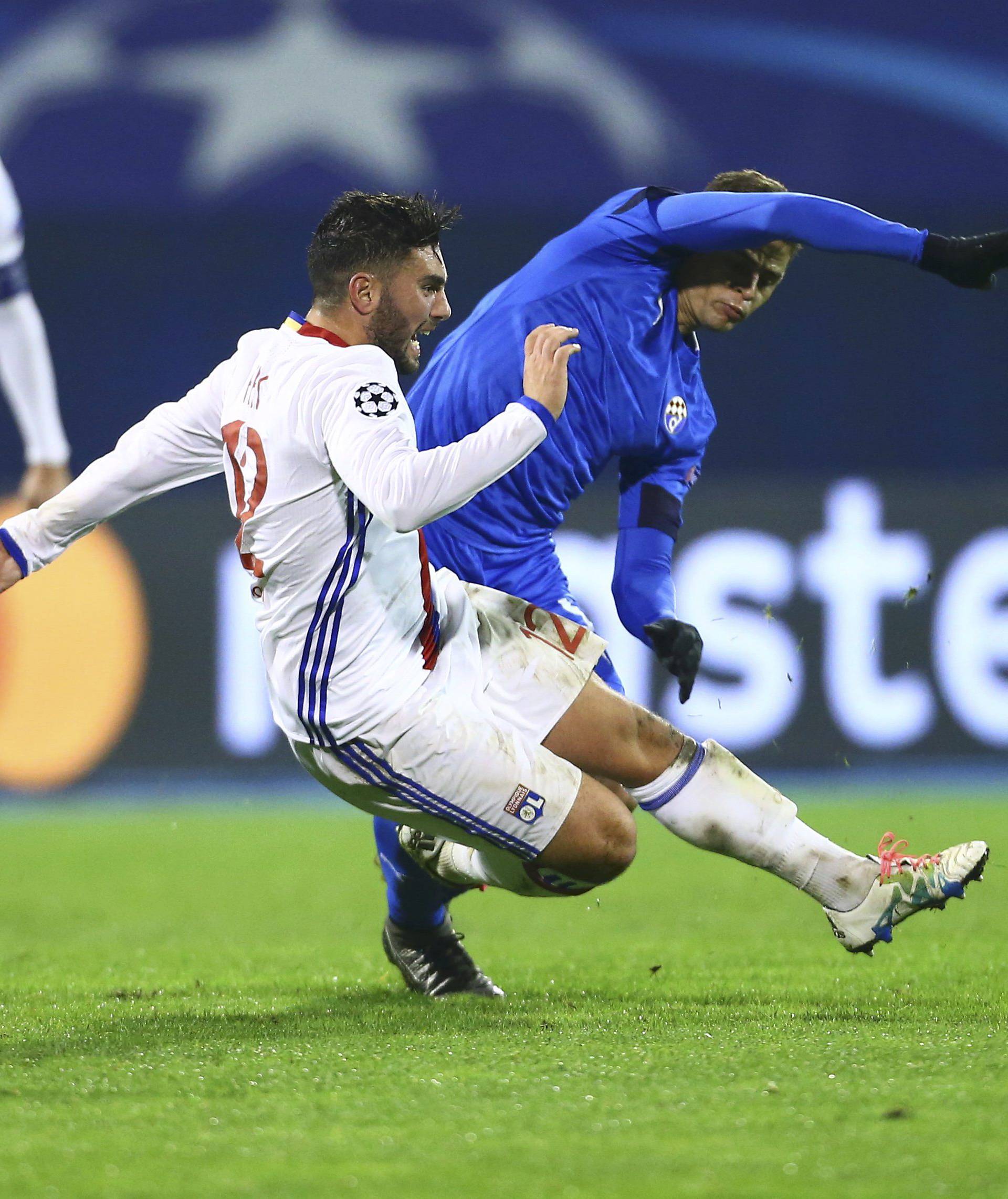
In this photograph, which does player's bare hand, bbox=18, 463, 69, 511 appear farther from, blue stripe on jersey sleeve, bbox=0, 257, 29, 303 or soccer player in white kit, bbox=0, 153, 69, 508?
blue stripe on jersey sleeve, bbox=0, 257, 29, 303

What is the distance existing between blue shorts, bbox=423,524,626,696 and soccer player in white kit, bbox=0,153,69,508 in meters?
4.32

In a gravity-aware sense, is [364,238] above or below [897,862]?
above

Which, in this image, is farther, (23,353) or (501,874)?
(23,353)

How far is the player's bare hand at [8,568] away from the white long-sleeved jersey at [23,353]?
430 cm

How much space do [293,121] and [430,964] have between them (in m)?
8.43

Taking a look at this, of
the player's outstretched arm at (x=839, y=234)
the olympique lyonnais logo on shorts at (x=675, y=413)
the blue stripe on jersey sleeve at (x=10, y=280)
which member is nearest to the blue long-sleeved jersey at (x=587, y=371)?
the olympique lyonnais logo on shorts at (x=675, y=413)

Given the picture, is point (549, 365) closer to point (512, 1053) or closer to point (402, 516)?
point (402, 516)

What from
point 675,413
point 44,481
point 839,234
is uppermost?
point 839,234

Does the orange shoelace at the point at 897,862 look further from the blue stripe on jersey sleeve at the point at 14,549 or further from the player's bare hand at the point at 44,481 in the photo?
the player's bare hand at the point at 44,481

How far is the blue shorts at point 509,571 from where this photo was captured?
4281 mm

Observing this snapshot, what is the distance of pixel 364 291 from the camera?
3682mm

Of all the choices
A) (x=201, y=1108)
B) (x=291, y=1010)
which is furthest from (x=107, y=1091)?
(x=291, y=1010)

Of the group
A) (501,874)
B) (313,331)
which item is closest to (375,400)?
(313,331)

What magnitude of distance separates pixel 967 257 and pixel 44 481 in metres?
5.76
